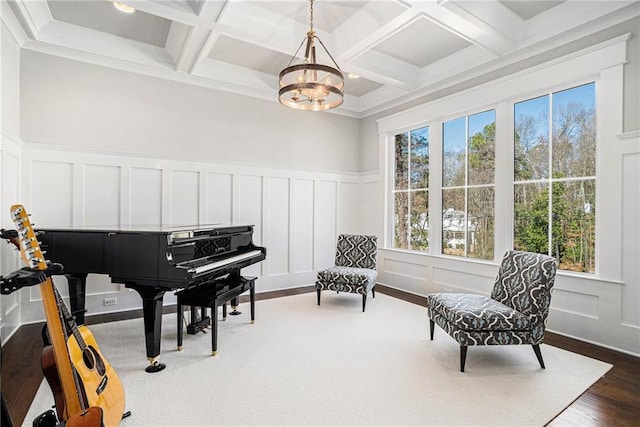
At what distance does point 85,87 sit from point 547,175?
5250mm

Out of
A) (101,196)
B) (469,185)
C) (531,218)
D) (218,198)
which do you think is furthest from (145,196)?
(531,218)

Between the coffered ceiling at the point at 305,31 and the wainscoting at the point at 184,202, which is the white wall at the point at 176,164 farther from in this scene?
the coffered ceiling at the point at 305,31

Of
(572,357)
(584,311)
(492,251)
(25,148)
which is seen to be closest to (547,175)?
(492,251)

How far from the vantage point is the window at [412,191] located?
16.6 ft

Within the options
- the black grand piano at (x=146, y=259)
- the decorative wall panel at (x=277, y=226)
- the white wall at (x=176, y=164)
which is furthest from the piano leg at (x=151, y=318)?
the decorative wall panel at (x=277, y=226)

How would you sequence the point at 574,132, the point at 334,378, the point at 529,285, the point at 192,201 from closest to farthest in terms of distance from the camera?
the point at 334,378 → the point at 529,285 → the point at 574,132 → the point at 192,201

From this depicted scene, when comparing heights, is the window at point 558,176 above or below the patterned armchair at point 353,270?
above

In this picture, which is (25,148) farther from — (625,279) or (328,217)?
(625,279)

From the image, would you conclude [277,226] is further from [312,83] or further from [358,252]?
[312,83]


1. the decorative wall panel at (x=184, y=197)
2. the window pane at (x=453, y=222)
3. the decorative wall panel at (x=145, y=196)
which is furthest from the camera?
the window pane at (x=453, y=222)

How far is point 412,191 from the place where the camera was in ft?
17.3

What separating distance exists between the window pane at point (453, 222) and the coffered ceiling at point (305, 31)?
4.94 ft

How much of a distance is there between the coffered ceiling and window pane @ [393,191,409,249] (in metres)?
1.75

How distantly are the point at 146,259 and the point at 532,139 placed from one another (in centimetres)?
405
